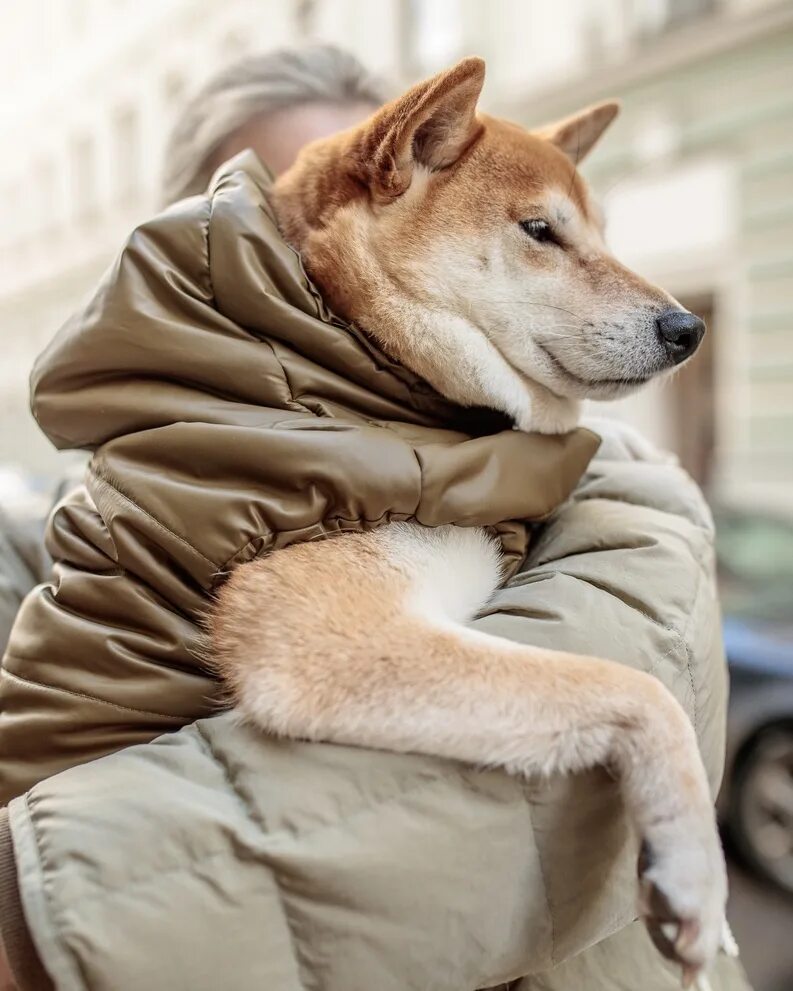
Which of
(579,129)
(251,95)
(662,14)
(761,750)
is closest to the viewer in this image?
(579,129)

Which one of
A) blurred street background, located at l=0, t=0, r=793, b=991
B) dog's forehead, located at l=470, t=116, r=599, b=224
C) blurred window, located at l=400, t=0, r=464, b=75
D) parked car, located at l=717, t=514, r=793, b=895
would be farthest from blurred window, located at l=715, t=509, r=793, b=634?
blurred window, located at l=400, t=0, r=464, b=75

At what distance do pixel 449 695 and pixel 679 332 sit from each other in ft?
1.86

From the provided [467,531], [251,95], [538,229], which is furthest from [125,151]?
[467,531]

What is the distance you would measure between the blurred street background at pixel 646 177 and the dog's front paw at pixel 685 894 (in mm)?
1580

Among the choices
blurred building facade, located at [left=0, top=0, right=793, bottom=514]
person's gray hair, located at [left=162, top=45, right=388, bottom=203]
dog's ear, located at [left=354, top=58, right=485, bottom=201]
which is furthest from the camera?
blurred building facade, located at [left=0, top=0, right=793, bottom=514]

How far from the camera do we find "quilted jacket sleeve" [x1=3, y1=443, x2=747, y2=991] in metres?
0.62

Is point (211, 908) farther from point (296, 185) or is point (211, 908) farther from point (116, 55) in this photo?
point (116, 55)

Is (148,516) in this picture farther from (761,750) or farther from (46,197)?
(46,197)

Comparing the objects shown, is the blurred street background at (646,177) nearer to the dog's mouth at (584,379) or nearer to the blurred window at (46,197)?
the blurred window at (46,197)

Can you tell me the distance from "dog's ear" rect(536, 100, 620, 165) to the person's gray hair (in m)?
0.41

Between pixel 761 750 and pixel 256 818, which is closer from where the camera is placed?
pixel 256 818

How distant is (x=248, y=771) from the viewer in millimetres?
691

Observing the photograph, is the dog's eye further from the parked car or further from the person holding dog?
A: the parked car

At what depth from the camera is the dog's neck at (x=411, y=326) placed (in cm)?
97
